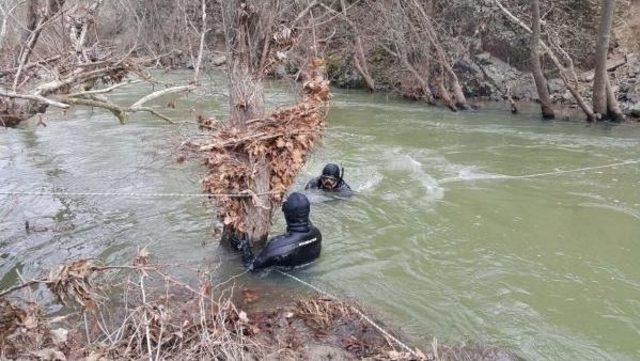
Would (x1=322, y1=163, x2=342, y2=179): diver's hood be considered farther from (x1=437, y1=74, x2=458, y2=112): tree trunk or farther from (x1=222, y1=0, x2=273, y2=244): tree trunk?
(x1=437, y1=74, x2=458, y2=112): tree trunk

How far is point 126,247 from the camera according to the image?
26.7 ft

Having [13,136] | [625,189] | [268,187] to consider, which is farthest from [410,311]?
[13,136]

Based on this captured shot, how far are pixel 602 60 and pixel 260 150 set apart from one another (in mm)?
13452

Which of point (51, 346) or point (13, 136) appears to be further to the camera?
point (13, 136)

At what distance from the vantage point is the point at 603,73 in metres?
16.7

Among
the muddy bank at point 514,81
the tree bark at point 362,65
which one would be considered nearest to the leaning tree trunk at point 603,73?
the muddy bank at point 514,81

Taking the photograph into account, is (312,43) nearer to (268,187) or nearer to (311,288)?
(268,187)

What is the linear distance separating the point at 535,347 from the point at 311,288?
242 cm

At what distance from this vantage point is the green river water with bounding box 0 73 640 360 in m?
6.30

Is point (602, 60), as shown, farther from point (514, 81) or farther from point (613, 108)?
point (514, 81)

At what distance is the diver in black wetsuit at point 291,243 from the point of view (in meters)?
6.70

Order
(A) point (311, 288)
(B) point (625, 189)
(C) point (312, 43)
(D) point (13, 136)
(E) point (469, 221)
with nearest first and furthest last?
(A) point (311, 288)
(C) point (312, 43)
(E) point (469, 221)
(B) point (625, 189)
(D) point (13, 136)

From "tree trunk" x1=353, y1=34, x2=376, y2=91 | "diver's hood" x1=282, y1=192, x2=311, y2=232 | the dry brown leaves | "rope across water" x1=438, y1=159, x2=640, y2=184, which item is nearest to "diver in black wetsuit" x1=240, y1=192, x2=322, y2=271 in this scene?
"diver's hood" x1=282, y1=192, x2=311, y2=232

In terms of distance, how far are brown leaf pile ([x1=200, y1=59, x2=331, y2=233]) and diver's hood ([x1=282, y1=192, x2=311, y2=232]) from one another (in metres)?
0.19
